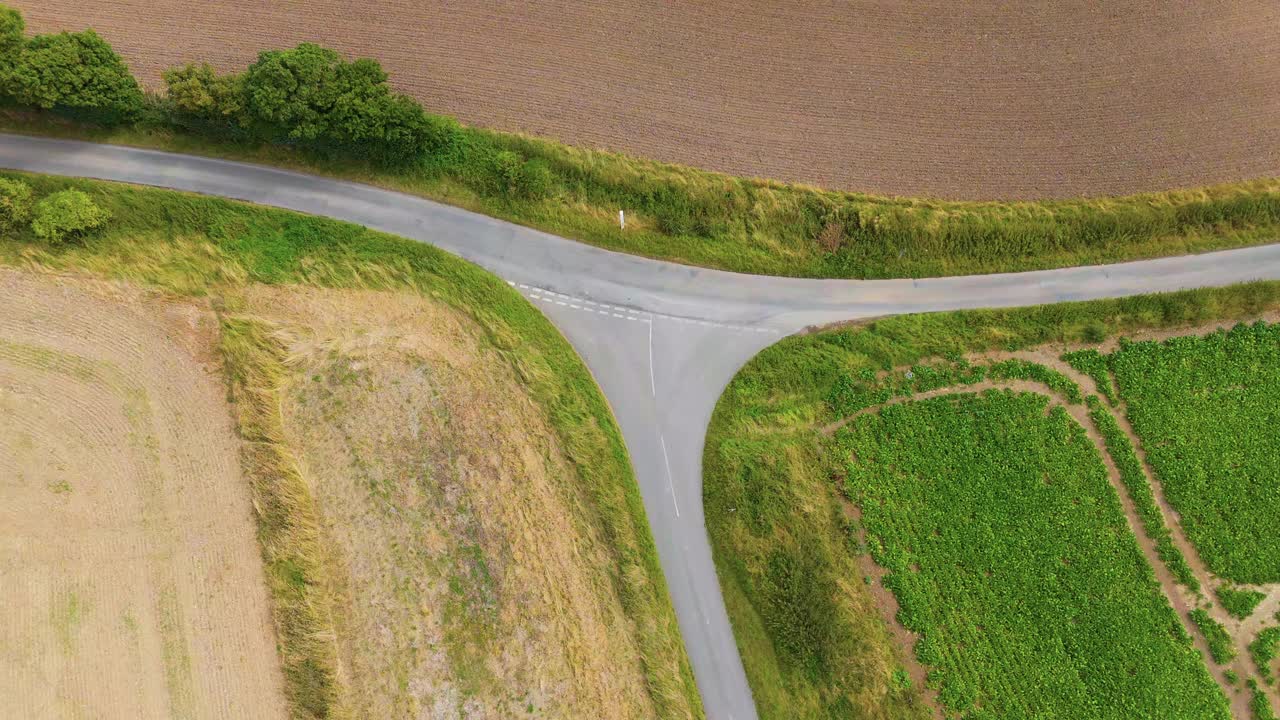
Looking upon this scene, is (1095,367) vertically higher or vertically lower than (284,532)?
lower

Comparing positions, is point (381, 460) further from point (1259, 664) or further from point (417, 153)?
point (1259, 664)

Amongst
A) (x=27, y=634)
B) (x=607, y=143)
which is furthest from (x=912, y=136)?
(x=27, y=634)

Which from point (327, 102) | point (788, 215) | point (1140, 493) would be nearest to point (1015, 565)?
point (1140, 493)

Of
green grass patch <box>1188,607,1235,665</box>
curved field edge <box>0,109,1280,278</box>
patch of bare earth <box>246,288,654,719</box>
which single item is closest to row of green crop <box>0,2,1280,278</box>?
curved field edge <box>0,109,1280,278</box>

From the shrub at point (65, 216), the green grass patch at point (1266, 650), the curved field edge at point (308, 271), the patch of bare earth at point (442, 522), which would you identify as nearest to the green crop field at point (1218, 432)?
the green grass patch at point (1266, 650)

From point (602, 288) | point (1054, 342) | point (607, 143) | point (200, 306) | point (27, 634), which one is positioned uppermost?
point (607, 143)

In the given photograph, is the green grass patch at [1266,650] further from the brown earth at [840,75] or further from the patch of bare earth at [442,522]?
the patch of bare earth at [442,522]

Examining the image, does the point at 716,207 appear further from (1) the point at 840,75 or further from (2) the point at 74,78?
(2) the point at 74,78
